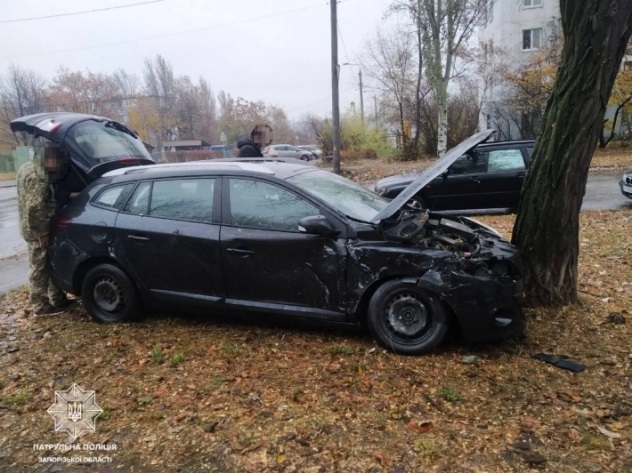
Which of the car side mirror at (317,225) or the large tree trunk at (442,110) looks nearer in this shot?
the car side mirror at (317,225)

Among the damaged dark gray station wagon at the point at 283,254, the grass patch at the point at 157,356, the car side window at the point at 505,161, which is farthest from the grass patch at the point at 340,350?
the car side window at the point at 505,161

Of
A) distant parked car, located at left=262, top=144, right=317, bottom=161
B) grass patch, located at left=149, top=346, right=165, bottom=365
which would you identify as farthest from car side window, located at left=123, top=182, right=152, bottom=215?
distant parked car, located at left=262, top=144, right=317, bottom=161

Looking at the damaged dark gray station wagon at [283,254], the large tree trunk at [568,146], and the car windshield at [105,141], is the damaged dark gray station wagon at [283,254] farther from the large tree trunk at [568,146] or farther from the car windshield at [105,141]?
the car windshield at [105,141]

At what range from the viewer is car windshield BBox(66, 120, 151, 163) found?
5.20 meters

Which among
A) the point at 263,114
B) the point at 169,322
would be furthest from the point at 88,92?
the point at 169,322

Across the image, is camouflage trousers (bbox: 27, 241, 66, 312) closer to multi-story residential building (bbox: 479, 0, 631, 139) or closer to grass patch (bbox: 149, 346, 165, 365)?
grass patch (bbox: 149, 346, 165, 365)

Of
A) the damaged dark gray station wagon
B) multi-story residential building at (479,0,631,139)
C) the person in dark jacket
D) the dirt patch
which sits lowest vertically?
the dirt patch

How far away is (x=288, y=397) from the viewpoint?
3141 mm

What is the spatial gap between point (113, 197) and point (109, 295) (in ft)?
3.18

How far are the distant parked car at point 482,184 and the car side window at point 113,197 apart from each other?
6149 millimetres

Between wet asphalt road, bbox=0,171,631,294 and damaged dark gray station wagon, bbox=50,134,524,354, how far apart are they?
3062 mm

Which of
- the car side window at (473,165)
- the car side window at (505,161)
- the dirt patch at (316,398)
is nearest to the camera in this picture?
the dirt patch at (316,398)

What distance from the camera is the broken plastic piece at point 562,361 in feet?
11.0

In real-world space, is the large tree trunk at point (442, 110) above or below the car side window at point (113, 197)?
above
